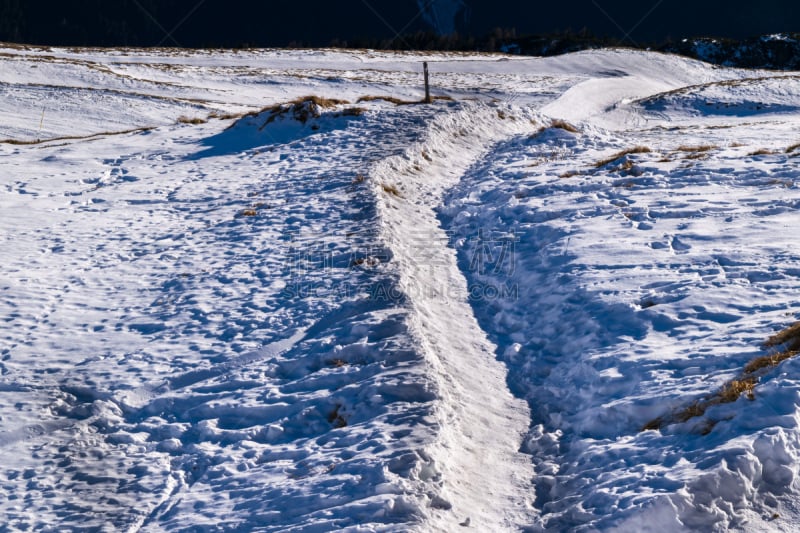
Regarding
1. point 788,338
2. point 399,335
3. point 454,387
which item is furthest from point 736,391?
point 399,335

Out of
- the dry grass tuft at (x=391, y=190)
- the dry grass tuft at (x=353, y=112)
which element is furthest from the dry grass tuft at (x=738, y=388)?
the dry grass tuft at (x=353, y=112)

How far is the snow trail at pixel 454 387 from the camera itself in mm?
6383

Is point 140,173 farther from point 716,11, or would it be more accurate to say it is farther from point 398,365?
point 716,11

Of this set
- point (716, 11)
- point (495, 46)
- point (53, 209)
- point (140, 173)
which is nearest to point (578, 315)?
point (53, 209)

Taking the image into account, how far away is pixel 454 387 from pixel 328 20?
145 metres

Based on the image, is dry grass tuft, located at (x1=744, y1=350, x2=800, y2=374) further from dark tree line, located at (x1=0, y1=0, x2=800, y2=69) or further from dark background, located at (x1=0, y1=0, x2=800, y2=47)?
dark tree line, located at (x1=0, y1=0, x2=800, y2=69)

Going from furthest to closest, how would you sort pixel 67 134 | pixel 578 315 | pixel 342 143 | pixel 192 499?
pixel 67 134 < pixel 342 143 < pixel 578 315 < pixel 192 499

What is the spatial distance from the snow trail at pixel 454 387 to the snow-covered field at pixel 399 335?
0.04m

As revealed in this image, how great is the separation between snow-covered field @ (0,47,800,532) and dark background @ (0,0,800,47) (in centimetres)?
11056

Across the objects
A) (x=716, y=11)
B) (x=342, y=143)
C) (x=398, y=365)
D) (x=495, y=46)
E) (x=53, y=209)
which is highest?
(x=716, y=11)

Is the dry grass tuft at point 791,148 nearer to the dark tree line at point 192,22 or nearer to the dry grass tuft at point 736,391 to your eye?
the dry grass tuft at point 736,391

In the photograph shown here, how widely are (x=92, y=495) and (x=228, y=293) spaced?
455 cm

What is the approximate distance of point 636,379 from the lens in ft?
25.5

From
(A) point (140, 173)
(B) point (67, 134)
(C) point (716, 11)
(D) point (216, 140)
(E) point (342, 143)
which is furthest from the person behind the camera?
(C) point (716, 11)
